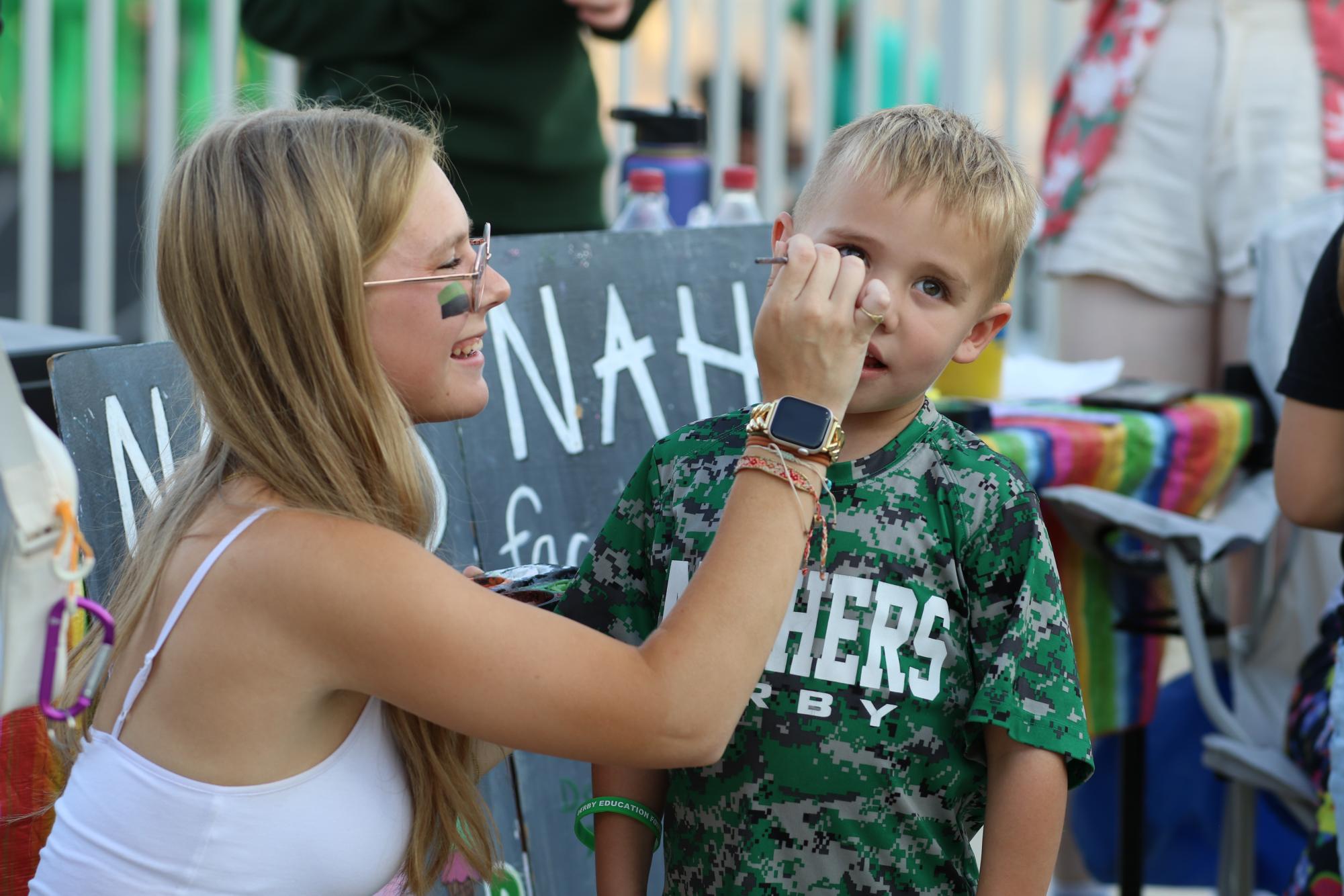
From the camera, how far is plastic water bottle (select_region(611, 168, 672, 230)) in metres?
2.30

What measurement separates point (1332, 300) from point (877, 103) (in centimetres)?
281

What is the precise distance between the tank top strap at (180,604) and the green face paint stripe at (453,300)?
0.80 feet

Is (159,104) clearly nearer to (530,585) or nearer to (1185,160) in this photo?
(1185,160)

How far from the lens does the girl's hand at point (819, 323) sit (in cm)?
118

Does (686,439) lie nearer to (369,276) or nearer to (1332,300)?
(369,276)

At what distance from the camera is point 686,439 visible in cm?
135

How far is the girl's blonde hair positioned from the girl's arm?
20.3 inches

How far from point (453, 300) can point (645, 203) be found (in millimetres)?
1044

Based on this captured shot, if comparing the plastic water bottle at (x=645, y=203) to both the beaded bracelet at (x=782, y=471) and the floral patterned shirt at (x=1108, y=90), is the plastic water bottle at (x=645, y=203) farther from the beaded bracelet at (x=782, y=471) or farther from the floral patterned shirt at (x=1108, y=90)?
the beaded bracelet at (x=782, y=471)

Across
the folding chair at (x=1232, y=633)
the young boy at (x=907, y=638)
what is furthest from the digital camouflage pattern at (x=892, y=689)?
the folding chair at (x=1232, y=633)

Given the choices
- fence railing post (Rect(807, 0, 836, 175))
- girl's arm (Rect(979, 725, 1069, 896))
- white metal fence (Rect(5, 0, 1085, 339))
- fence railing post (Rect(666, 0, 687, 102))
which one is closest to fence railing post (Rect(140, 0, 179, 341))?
white metal fence (Rect(5, 0, 1085, 339))

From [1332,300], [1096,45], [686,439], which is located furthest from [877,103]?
[686,439]

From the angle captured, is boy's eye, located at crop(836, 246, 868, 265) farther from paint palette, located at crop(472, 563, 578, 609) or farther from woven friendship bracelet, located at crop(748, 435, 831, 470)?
paint palette, located at crop(472, 563, 578, 609)

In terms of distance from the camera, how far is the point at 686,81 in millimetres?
3977
